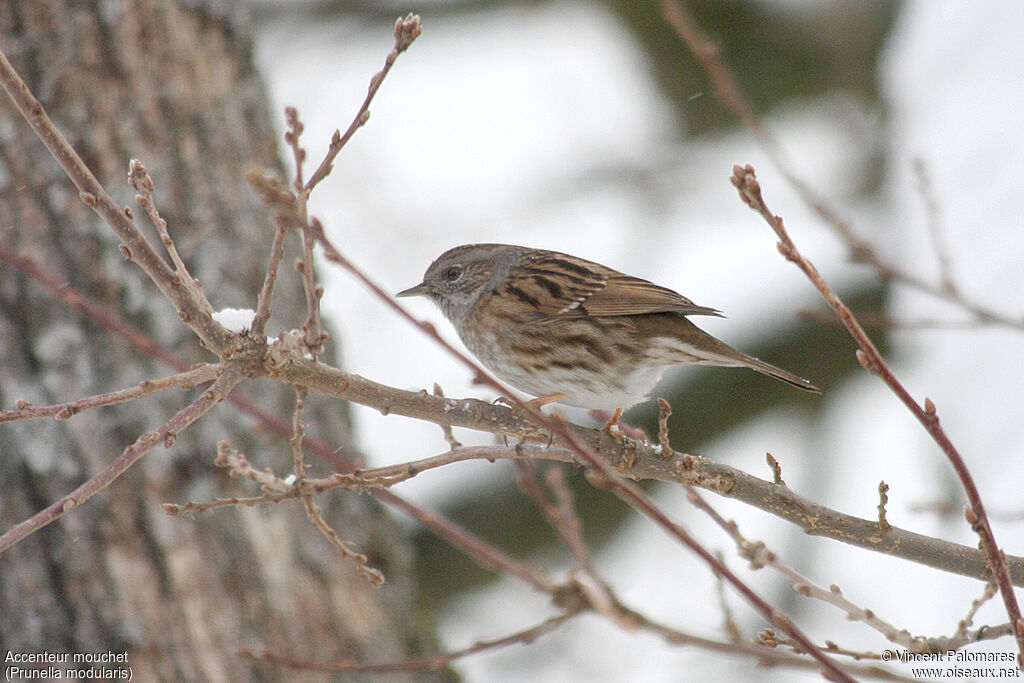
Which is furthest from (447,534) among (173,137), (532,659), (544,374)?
(532,659)

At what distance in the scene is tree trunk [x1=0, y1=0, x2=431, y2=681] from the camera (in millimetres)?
4430

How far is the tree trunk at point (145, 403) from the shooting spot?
4430mm

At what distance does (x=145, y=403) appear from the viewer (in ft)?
15.1

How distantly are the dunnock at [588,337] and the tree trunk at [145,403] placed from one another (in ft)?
3.78

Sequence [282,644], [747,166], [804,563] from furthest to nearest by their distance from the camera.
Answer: [804,563], [282,644], [747,166]

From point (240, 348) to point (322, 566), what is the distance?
7.98 feet

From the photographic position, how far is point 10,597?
14.4 ft

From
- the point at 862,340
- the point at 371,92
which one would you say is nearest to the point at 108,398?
the point at 371,92

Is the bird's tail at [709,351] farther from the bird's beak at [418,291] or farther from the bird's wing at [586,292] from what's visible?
the bird's beak at [418,291]

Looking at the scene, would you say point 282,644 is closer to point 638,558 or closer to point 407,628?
point 407,628

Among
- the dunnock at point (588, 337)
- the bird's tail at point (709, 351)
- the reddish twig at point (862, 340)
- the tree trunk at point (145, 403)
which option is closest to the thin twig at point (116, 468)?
the reddish twig at point (862, 340)

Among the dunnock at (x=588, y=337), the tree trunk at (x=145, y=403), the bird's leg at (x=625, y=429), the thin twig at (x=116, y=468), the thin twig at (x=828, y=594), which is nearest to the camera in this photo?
the thin twig at (x=116, y=468)

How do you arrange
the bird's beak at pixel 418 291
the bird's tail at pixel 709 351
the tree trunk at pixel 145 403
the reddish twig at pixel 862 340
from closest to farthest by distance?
the reddish twig at pixel 862 340, the bird's tail at pixel 709 351, the tree trunk at pixel 145 403, the bird's beak at pixel 418 291

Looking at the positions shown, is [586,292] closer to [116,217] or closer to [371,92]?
[371,92]
